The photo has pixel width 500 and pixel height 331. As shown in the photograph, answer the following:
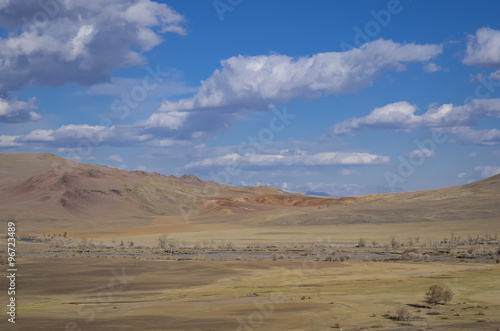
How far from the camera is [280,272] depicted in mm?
35719

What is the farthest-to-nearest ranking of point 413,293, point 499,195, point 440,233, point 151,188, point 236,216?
point 151,188 < point 236,216 < point 499,195 < point 440,233 < point 413,293

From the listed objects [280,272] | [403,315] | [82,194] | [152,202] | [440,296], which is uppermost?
[82,194]

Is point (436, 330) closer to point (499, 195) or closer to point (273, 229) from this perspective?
point (273, 229)

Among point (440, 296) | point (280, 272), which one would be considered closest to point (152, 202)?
point (280, 272)

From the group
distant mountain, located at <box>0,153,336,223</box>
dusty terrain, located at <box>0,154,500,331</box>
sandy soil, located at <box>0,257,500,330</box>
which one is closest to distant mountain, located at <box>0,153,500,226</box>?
distant mountain, located at <box>0,153,336,223</box>

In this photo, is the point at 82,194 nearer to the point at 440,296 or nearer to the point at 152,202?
the point at 152,202

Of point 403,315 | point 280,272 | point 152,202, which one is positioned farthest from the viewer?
point 152,202

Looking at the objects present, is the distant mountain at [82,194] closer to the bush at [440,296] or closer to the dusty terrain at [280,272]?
the dusty terrain at [280,272]

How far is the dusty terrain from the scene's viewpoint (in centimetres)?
2003

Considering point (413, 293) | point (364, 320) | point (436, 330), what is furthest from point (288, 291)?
point (436, 330)

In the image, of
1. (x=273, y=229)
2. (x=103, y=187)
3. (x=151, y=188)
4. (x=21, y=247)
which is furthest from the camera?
(x=151, y=188)

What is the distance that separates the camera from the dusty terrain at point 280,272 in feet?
65.7

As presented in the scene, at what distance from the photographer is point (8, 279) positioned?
31.9 m

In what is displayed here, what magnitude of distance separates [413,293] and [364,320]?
23.0 feet
